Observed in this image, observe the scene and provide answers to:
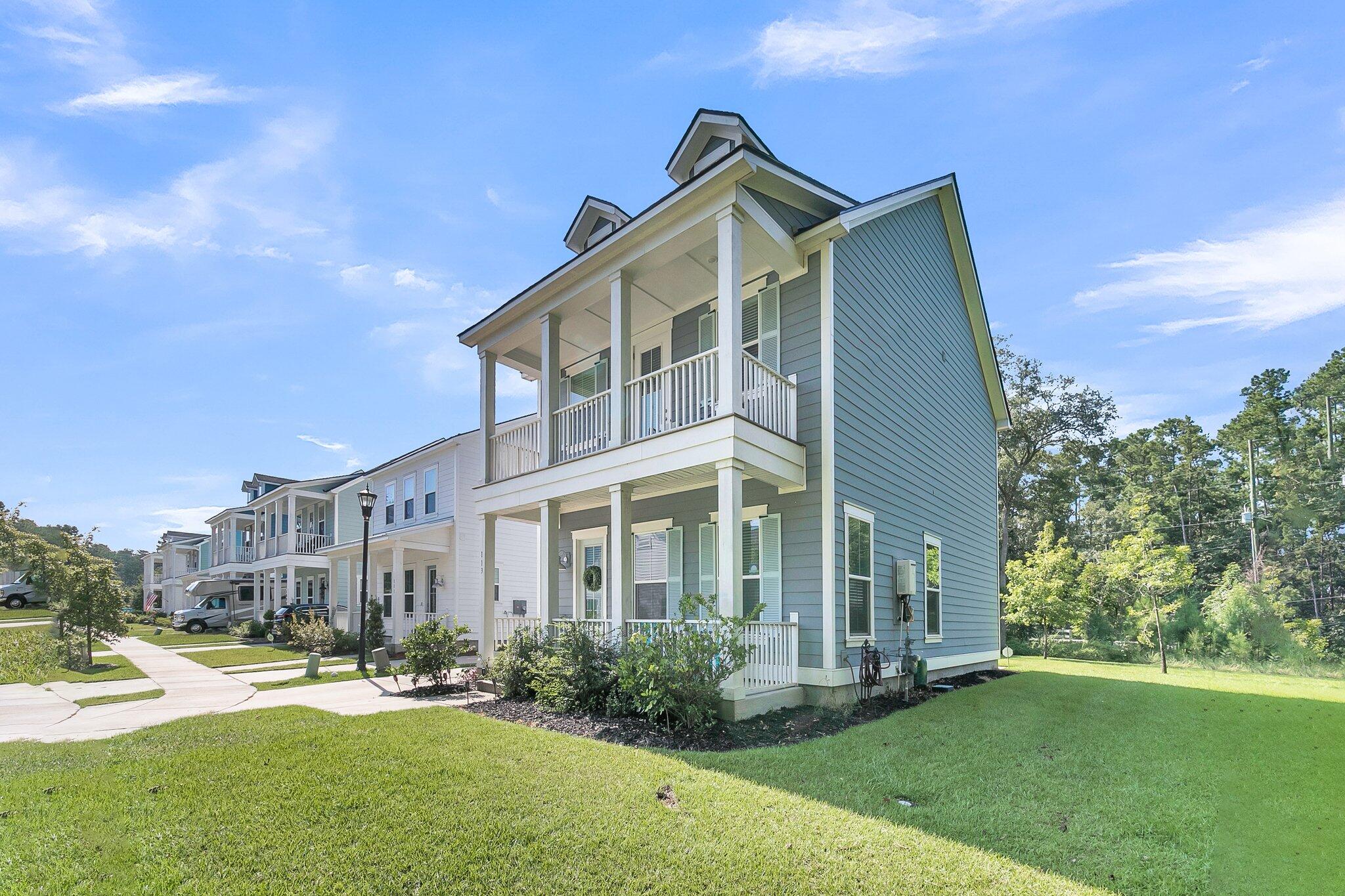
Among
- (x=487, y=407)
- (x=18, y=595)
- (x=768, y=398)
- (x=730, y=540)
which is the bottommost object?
(x=18, y=595)

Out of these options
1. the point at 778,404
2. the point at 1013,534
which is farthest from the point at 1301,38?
the point at 1013,534

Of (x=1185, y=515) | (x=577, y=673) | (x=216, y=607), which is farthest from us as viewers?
(x=1185, y=515)

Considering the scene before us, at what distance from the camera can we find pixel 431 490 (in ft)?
74.5

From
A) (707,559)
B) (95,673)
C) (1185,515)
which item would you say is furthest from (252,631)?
(1185,515)

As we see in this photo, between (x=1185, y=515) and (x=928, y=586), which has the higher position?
(x=1185, y=515)

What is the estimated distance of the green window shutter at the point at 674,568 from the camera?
11883 millimetres

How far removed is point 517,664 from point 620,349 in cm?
515

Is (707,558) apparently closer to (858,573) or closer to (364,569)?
(858,573)

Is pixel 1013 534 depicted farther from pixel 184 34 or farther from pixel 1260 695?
pixel 184 34

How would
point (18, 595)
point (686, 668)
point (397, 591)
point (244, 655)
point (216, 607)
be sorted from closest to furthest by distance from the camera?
point (686, 668)
point (397, 591)
point (244, 655)
point (216, 607)
point (18, 595)

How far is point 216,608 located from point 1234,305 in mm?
52246

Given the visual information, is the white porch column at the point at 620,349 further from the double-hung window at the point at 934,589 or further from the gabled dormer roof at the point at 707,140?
the double-hung window at the point at 934,589

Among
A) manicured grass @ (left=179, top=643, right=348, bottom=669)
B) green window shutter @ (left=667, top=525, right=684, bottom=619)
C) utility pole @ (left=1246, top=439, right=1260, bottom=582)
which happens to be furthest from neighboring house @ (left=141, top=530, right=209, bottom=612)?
utility pole @ (left=1246, top=439, right=1260, bottom=582)

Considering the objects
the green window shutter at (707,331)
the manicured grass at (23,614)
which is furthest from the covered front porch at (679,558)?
the manicured grass at (23,614)
